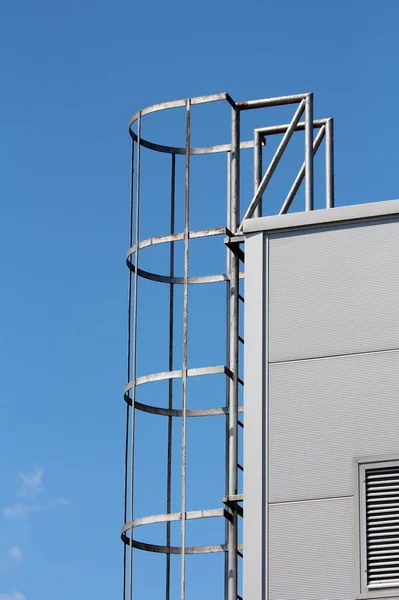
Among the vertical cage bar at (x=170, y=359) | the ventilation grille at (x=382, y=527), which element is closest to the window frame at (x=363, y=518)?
the ventilation grille at (x=382, y=527)

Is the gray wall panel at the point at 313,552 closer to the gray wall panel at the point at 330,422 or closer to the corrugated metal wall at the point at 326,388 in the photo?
the corrugated metal wall at the point at 326,388

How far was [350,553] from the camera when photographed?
17281mm

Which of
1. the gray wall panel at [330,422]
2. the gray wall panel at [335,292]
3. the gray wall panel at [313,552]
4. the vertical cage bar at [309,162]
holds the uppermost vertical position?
the vertical cage bar at [309,162]

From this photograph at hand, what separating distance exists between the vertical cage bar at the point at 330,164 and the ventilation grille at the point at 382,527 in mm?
5561

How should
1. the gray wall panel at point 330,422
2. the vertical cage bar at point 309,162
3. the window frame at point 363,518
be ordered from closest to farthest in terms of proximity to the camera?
1. the window frame at point 363,518
2. the gray wall panel at point 330,422
3. the vertical cage bar at point 309,162

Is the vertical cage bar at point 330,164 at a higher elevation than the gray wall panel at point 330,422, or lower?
higher

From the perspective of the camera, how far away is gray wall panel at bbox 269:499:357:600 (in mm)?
17234

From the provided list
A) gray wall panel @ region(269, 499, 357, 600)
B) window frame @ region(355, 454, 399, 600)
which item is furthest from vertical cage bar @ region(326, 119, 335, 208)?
gray wall panel @ region(269, 499, 357, 600)

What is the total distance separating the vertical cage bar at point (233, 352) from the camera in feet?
63.9

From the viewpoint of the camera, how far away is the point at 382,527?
686 inches

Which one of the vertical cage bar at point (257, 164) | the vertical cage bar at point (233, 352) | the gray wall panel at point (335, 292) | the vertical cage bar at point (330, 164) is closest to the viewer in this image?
the gray wall panel at point (335, 292)

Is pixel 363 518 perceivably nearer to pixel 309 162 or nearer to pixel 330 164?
pixel 309 162

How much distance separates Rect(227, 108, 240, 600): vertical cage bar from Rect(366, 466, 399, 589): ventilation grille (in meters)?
2.45

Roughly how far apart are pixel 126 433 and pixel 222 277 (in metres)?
2.71
